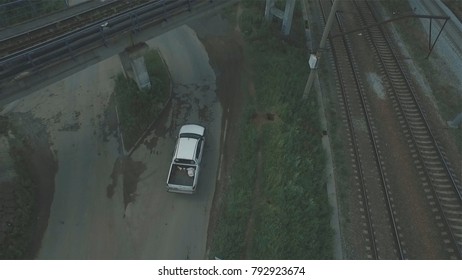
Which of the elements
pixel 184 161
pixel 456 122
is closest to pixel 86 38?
pixel 184 161

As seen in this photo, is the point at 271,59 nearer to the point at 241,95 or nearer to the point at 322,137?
the point at 241,95

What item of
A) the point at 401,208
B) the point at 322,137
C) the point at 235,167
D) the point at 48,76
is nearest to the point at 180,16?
the point at 48,76

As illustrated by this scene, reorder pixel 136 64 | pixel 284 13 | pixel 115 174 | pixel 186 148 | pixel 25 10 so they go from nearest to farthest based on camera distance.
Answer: pixel 186 148 < pixel 115 174 < pixel 136 64 < pixel 284 13 < pixel 25 10

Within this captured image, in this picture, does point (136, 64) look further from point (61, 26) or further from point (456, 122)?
point (456, 122)

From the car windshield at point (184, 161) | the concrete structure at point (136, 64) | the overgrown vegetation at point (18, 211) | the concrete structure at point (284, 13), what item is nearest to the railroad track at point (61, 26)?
the concrete structure at point (136, 64)
